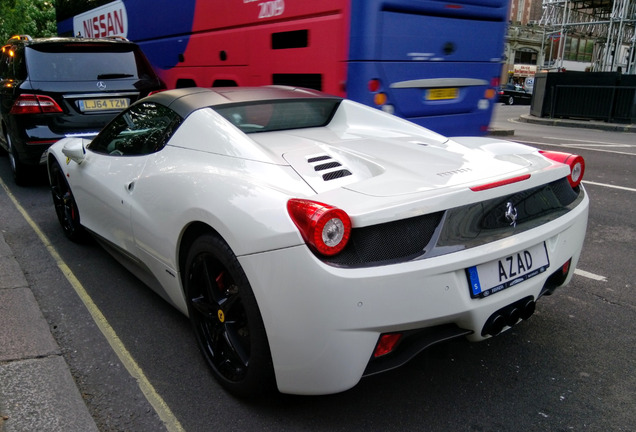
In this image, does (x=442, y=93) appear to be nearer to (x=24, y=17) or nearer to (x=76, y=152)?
(x=76, y=152)

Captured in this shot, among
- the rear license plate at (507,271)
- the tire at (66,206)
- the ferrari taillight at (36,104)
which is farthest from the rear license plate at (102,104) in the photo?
the rear license plate at (507,271)

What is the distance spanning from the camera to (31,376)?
108 inches

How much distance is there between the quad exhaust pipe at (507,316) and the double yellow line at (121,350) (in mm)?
1424

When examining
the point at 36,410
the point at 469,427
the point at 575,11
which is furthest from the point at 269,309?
the point at 575,11

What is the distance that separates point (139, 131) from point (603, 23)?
101 feet

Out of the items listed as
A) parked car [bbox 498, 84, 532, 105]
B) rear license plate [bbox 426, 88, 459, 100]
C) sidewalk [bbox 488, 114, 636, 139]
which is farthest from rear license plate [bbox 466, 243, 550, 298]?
parked car [bbox 498, 84, 532, 105]

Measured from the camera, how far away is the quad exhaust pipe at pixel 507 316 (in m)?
2.34

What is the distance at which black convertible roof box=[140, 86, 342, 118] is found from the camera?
3158 millimetres

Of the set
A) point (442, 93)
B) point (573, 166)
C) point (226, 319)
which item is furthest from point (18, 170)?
point (573, 166)

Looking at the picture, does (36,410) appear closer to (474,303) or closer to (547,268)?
(474,303)

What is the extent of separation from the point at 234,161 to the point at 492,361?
1722mm

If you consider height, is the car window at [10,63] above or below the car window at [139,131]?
above

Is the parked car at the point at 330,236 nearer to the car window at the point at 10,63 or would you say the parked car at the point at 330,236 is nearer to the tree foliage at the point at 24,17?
the car window at the point at 10,63

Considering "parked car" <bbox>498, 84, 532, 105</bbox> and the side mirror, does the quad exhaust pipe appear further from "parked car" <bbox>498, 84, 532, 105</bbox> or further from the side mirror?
"parked car" <bbox>498, 84, 532, 105</bbox>
